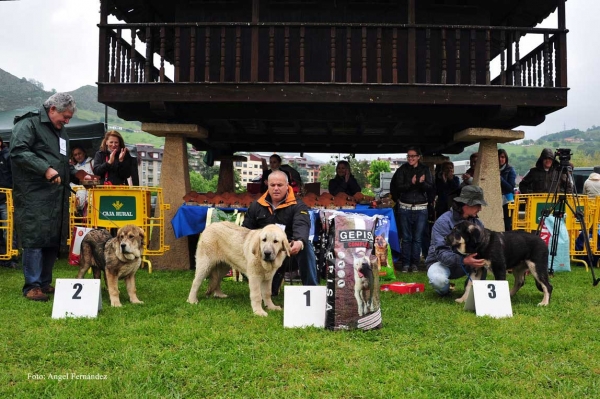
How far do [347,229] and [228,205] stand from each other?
4442 millimetres

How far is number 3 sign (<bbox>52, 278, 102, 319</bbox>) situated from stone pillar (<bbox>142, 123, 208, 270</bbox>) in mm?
3978

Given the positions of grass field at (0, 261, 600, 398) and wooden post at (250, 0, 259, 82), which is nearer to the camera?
grass field at (0, 261, 600, 398)

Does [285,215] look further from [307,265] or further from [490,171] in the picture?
[490,171]

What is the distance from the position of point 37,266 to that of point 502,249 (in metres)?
5.44

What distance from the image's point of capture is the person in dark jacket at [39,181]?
5387 mm

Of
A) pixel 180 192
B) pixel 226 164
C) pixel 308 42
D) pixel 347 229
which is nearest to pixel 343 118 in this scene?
pixel 308 42

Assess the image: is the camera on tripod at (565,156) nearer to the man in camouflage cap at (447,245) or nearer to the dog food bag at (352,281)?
the man in camouflage cap at (447,245)

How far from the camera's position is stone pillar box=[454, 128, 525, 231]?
8.99 m

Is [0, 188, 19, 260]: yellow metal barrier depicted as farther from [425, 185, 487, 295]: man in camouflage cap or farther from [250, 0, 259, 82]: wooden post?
[425, 185, 487, 295]: man in camouflage cap

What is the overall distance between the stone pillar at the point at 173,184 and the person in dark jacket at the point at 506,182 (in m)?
6.02

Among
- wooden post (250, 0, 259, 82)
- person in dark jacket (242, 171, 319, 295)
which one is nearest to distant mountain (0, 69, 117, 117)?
wooden post (250, 0, 259, 82)

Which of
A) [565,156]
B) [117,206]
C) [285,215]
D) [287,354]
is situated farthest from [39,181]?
[565,156]

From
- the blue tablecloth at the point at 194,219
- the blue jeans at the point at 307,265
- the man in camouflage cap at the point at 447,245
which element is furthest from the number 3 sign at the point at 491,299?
the blue tablecloth at the point at 194,219

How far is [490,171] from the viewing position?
9148mm
